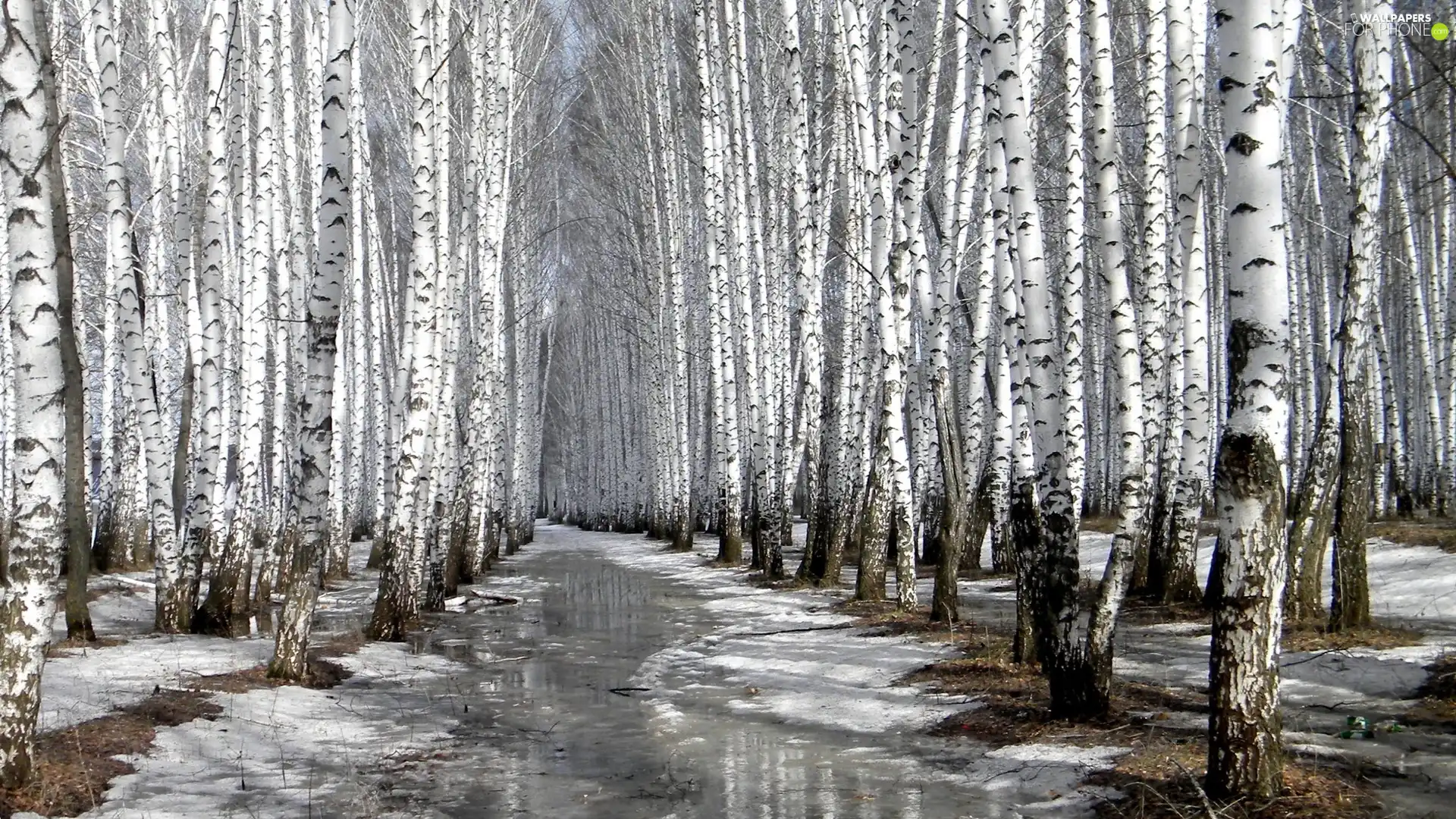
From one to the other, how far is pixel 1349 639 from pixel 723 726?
194 inches

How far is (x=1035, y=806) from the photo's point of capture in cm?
488

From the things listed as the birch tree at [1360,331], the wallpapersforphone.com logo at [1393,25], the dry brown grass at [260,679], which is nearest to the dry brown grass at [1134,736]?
the birch tree at [1360,331]

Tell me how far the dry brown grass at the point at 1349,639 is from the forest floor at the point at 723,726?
5 cm

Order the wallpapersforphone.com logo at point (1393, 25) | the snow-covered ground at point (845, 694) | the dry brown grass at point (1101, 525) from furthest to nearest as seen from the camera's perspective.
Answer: the dry brown grass at point (1101, 525), the wallpapersforphone.com logo at point (1393, 25), the snow-covered ground at point (845, 694)

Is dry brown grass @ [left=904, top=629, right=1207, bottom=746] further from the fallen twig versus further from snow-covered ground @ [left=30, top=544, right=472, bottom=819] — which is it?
snow-covered ground @ [left=30, top=544, right=472, bottom=819]

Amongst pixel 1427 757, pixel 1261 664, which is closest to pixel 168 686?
pixel 1261 664

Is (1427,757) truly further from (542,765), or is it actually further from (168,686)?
(168,686)

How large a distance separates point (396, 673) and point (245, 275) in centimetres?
558

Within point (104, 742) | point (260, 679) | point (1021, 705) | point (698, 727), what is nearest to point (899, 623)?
point (1021, 705)

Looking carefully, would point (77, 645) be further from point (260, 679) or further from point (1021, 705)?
point (1021, 705)

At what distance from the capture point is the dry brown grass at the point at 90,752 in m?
4.77

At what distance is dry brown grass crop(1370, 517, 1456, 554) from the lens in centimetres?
1295

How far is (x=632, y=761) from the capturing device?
20.2 feet

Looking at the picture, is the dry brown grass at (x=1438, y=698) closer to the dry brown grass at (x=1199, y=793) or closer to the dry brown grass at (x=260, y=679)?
the dry brown grass at (x=1199, y=793)
